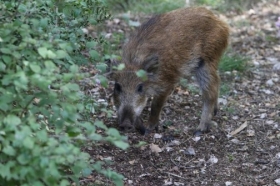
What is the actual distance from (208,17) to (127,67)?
117 cm

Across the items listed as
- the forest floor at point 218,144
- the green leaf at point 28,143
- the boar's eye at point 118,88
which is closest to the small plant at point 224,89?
the forest floor at point 218,144

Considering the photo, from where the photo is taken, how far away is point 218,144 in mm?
6508

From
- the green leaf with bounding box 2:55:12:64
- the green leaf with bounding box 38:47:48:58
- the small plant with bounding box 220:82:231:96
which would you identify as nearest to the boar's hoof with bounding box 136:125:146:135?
the small plant with bounding box 220:82:231:96

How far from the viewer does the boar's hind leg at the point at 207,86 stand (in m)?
6.89

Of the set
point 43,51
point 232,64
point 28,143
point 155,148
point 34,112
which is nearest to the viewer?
point 28,143

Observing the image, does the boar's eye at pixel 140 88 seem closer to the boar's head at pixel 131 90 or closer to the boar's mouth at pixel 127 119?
the boar's head at pixel 131 90

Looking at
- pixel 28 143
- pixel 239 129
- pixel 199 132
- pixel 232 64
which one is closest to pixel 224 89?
pixel 232 64

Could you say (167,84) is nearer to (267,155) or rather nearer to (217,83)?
(217,83)

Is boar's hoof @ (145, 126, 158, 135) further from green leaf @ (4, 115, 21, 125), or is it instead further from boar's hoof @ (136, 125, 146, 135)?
green leaf @ (4, 115, 21, 125)

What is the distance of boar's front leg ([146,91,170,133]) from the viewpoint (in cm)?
679

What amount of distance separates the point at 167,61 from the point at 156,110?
53 centimetres

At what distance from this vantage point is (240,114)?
23.7 feet

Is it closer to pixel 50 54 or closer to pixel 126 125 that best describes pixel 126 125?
pixel 126 125

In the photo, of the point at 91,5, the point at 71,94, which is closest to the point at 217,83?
the point at 91,5
